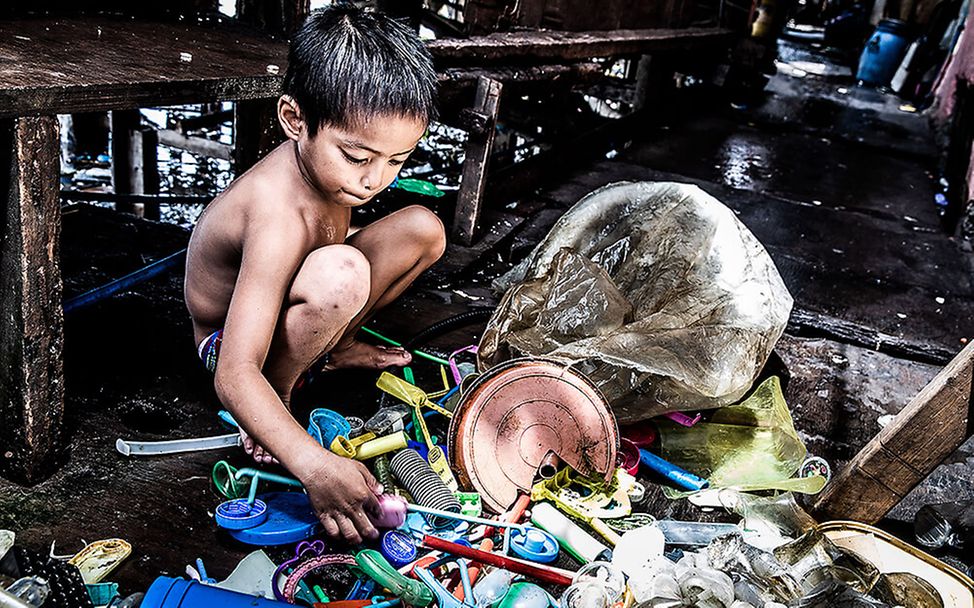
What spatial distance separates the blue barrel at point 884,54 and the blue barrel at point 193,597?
13823 mm

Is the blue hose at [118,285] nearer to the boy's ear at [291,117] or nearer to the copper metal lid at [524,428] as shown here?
the boy's ear at [291,117]

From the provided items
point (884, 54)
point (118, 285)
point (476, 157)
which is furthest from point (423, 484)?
point (884, 54)

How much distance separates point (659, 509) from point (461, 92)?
2145mm

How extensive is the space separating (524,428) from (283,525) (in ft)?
2.16

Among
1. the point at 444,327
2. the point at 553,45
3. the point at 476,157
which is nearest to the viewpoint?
the point at 444,327

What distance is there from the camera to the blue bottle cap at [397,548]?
171cm

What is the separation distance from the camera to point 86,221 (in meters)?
3.45

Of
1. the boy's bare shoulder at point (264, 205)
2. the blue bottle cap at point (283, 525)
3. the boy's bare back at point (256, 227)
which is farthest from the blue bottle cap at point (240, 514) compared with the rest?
the boy's bare shoulder at point (264, 205)

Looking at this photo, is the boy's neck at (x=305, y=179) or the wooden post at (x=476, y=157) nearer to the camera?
the boy's neck at (x=305, y=179)

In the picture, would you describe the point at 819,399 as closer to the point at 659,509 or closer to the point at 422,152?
the point at 659,509

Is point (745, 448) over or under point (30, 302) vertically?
under

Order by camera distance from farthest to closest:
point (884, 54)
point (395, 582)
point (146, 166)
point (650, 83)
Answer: point (884, 54)
point (650, 83)
point (146, 166)
point (395, 582)

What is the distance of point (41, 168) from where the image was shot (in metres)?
1.66

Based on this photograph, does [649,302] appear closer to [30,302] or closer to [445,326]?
[445,326]
